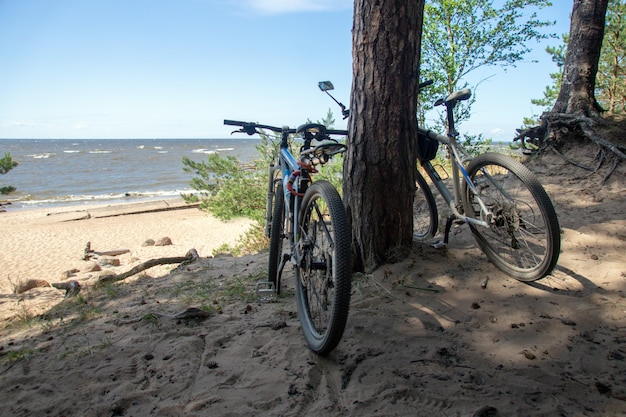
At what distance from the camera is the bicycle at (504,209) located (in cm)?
281

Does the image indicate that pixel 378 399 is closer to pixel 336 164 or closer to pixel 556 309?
pixel 556 309

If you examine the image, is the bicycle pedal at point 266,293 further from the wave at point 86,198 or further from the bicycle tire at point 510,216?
the wave at point 86,198

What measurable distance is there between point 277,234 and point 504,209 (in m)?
1.75

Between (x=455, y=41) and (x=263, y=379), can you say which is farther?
(x=455, y=41)

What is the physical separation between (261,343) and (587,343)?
190cm

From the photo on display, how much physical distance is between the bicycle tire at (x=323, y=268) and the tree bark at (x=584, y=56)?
4.32 metres

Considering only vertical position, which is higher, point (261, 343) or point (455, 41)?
point (455, 41)

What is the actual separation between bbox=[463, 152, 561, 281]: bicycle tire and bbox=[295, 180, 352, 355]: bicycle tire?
126cm

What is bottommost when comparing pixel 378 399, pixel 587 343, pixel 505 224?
pixel 378 399

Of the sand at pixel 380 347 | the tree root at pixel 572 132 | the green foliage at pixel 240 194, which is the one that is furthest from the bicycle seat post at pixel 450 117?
the green foliage at pixel 240 194

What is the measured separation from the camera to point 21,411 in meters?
2.21

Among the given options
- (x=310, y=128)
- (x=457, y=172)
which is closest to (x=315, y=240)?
(x=310, y=128)

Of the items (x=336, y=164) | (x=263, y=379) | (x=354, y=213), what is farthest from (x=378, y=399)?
(x=336, y=164)

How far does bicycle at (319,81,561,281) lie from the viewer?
282cm
